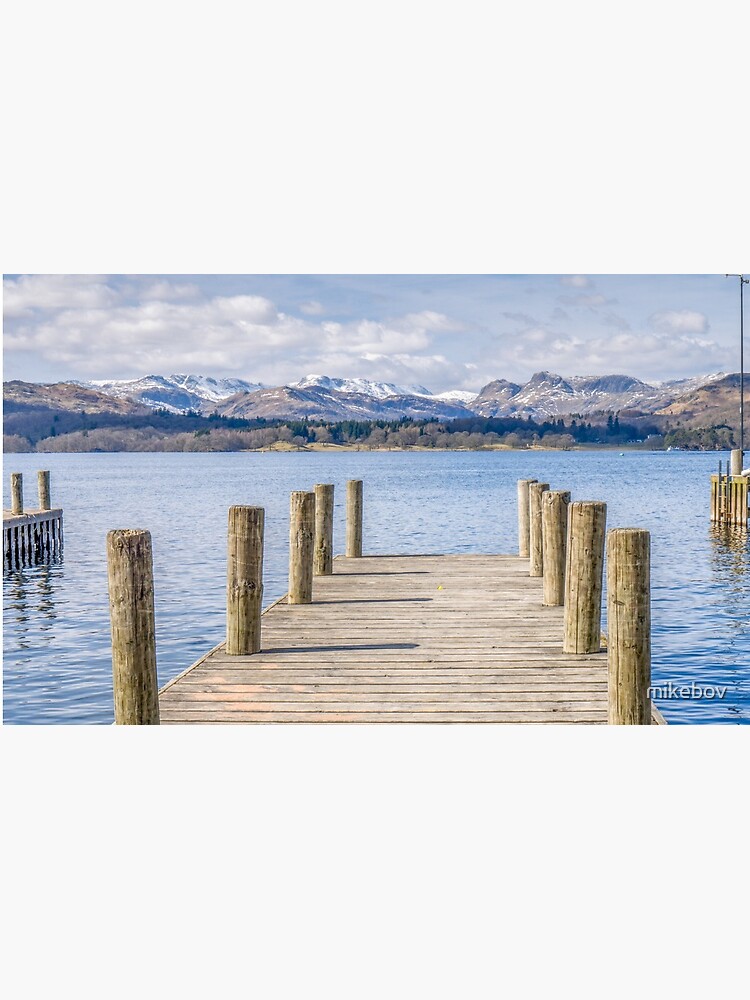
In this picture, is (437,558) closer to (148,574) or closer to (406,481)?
(148,574)

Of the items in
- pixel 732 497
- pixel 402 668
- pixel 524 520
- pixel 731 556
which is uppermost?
pixel 524 520

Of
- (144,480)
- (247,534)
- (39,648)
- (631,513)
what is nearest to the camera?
(247,534)

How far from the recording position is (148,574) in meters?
7.51

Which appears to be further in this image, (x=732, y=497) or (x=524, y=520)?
(x=732, y=497)

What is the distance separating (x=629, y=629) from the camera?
7.39 m

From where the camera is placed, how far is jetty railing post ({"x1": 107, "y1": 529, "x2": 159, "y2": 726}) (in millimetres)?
7340

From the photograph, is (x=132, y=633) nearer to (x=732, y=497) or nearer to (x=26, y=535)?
(x=26, y=535)

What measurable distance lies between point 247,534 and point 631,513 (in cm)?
4213

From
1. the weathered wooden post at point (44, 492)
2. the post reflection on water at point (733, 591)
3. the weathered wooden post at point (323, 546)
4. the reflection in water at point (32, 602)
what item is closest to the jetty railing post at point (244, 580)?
the weathered wooden post at point (323, 546)

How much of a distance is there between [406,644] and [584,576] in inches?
73.2

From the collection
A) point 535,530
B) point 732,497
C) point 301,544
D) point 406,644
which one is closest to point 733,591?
point 535,530

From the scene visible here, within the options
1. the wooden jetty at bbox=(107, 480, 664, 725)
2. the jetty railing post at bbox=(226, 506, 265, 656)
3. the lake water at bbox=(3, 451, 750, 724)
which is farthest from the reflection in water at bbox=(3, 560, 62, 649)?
the jetty railing post at bbox=(226, 506, 265, 656)
